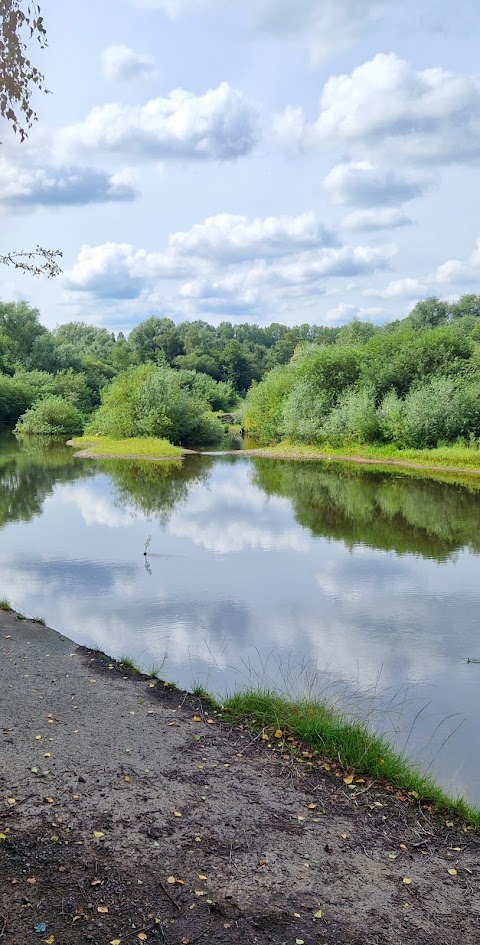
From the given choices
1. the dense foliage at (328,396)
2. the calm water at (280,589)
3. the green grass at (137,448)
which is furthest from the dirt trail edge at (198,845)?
the dense foliage at (328,396)

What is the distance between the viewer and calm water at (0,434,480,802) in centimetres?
920

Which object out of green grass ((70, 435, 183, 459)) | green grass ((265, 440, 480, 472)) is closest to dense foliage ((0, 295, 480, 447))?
green grass ((265, 440, 480, 472))

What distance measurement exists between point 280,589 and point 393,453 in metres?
28.6

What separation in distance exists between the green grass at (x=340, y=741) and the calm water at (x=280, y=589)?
2.41 feet

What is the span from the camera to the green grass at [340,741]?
20.5ft

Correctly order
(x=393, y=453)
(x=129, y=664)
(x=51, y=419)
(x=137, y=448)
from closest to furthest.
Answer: (x=129, y=664) < (x=393, y=453) < (x=137, y=448) < (x=51, y=419)

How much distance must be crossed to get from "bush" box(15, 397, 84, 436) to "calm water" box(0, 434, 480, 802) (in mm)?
29417

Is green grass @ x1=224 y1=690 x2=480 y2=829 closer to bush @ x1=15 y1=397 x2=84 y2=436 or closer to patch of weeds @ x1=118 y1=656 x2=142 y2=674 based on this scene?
patch of weeds @ x1=118 y1=656 x2=142 y2=674

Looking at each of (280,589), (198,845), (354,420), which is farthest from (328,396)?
(198,845)

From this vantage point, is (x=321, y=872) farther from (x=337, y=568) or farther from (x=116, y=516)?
(x=116, y=516)

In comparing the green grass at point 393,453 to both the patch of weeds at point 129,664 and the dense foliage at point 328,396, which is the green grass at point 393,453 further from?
the patch of weeds at point 129,664

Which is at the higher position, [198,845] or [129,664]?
[198,845]

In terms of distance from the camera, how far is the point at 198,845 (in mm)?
5137

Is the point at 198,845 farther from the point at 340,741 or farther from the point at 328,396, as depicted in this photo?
the point at 328,396
